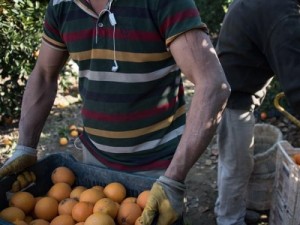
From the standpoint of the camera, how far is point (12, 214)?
1800mm

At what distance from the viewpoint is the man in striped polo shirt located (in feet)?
5.96

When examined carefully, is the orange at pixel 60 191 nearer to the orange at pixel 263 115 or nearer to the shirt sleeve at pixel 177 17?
the shirt sleeve at pixel 177 17

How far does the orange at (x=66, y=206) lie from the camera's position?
1876mm

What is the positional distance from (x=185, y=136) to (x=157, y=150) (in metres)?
0.39

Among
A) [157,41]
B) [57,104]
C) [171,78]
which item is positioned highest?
[157,41]

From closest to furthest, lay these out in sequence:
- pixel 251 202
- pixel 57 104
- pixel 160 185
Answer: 1. pixel 160 185
2. pixel 251 202
3. pixel 57 104

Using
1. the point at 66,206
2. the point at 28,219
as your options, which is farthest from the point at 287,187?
the point at 28,219

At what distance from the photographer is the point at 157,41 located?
1963mm

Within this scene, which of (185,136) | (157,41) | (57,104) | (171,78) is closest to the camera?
(185,136)

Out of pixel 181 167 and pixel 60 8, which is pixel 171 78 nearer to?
pixel 181 167

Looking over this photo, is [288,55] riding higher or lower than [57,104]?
higher

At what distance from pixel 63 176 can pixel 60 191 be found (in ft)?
0.25

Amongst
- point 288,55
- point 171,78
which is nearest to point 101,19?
point 171,78

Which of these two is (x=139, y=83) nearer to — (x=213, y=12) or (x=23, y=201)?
(x=23, y=201)
